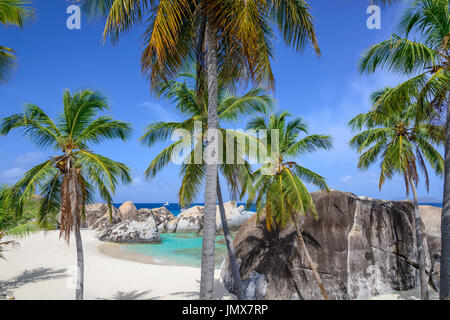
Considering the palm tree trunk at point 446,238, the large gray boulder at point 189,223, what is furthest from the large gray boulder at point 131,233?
the palm tree trunk at point 446,238

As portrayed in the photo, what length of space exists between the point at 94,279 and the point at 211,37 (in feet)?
46.6

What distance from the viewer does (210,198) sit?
6.35m

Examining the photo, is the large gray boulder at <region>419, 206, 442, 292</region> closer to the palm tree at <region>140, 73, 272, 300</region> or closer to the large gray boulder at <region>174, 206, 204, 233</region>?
the palm tree at <region>140, 73, 272, 300</region>

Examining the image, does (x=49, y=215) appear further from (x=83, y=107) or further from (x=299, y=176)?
(x=299, y=176)

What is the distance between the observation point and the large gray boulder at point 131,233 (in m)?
30.5

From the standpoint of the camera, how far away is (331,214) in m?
12.4

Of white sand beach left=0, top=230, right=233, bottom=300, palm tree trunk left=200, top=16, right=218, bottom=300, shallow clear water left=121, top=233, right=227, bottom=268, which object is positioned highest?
palm tree trunk left=200, top=16, right=218, bottom=300

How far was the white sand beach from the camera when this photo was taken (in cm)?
1168

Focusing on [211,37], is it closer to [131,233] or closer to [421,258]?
[421,258]

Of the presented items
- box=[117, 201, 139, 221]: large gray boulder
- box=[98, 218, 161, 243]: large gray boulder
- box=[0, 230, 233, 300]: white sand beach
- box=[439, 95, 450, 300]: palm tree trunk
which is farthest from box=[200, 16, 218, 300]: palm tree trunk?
box=[117, 201, 139, 221]: large gray boulder

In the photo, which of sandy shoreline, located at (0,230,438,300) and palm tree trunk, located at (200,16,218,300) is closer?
palm tree trunk, located at (200,16,218,300)

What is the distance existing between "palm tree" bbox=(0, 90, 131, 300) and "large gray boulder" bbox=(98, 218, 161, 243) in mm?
22907

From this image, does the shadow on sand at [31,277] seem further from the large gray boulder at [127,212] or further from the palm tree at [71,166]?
the large gray boulder at [127,212]
